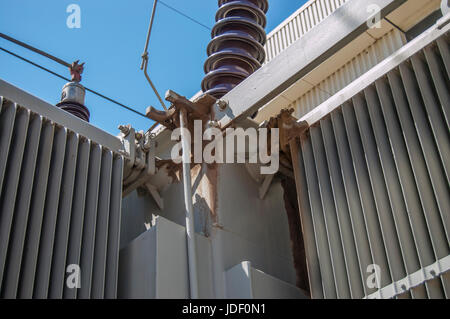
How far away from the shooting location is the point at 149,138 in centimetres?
785

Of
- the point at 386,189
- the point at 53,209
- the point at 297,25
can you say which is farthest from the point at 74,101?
the point at 297,25

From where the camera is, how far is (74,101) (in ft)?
33.3

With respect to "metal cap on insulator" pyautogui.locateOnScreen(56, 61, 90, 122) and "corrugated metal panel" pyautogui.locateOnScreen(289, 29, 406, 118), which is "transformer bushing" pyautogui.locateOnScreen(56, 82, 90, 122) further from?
"corrugated metal panel" pyautogui.locateOnScreen(289, 29, 406, 118)

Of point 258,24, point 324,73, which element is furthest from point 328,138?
point 324,73

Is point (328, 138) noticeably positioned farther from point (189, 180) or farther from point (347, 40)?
point (189, 180)

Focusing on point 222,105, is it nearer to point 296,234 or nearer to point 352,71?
point 296,234

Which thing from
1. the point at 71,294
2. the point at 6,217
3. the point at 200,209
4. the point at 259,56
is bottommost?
the point at 71,294

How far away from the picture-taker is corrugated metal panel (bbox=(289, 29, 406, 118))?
11.2m

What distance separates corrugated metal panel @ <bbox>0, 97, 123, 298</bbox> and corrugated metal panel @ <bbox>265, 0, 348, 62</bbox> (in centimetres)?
728

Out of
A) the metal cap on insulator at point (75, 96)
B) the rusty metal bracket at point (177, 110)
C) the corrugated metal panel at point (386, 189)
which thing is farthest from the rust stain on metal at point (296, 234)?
the metal cap on insulator at point (75, 96)

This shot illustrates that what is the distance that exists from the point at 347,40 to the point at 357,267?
7.72 feet

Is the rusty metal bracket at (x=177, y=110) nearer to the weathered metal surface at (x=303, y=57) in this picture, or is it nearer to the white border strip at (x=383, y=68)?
the weathered metal surface at (x=303, y=57)

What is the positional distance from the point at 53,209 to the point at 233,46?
14.9 ft

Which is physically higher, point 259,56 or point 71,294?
point 259,56
